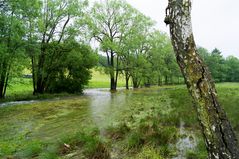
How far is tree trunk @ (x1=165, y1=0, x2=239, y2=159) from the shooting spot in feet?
11.2

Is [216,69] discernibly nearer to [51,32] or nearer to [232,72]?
[232,72]

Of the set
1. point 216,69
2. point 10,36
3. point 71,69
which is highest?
point 10,36

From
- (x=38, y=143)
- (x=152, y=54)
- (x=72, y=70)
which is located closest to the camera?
(x=38, y=143)

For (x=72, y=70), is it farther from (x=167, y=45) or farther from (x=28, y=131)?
(x=167, y=45)

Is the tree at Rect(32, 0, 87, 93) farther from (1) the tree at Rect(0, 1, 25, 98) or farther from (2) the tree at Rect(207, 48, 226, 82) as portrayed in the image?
(2) the tree at Rect(207, 48, 226, 82)

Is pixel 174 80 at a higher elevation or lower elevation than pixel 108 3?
lower

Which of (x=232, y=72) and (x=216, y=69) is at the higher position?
(x=216, y=69)

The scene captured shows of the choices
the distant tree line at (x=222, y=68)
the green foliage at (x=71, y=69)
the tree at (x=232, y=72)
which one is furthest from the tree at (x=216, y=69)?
the green foliage at (x=71, y=69)

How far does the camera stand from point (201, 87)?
3486mm

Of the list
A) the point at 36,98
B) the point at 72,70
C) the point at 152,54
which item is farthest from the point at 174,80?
the point at 36,98

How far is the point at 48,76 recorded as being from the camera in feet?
124

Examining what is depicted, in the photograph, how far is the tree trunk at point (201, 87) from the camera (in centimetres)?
341

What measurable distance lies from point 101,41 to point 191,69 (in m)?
47.3

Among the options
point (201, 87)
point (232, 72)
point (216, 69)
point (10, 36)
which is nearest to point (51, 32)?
point (10, 36)
